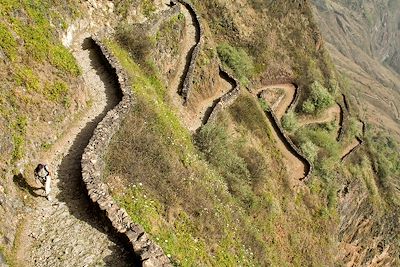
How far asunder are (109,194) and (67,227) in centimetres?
237

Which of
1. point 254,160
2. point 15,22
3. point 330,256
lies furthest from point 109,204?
point 330,256

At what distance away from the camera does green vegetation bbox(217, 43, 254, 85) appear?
53644mm

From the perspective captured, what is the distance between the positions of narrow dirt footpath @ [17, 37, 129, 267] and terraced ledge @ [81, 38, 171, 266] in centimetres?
59

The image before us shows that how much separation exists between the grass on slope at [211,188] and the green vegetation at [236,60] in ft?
21.9

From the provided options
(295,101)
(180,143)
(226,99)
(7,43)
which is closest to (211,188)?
(180,143)

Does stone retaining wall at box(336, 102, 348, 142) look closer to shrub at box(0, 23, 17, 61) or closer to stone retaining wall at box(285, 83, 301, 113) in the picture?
stone retaining wall at box(285, 83, 301, 113)

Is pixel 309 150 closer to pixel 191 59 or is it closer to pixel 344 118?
pixel 344 118

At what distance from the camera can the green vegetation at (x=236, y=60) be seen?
53.6 m

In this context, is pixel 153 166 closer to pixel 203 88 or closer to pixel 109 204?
pixel 109 204

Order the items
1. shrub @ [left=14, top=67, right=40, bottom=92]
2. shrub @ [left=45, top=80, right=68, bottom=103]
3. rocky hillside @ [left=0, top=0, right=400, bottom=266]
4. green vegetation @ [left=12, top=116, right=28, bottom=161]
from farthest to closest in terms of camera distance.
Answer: shrub @ [left=45, top=80, right=68, bottom=103]
shrub @ [left=14, top=67, right=40, bottom=92]
green vegetation @ [left=12, top=116, right=28, bottom=161]
rocky hillside @ [left=0, top=0, right=400, bottom=266]

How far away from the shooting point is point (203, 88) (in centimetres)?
4331

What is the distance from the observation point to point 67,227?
1731 cm

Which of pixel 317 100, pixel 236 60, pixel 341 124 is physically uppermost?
pixel 236 60

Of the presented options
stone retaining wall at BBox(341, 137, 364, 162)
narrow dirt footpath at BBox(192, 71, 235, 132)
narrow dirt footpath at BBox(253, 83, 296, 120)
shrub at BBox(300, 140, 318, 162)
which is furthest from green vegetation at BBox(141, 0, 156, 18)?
stone retaining wall at BBox(341, 137, 364, 162)
